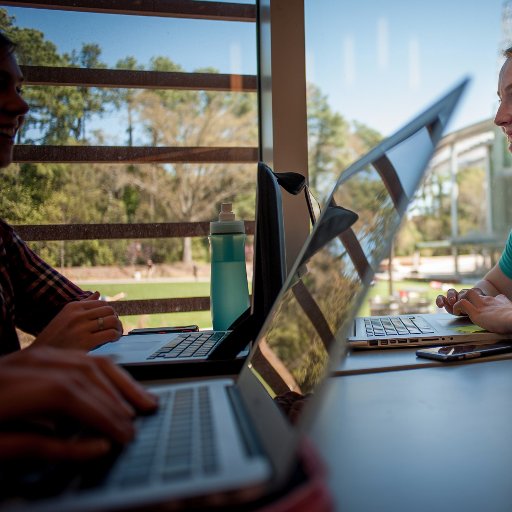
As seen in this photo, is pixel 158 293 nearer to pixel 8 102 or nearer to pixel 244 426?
pixel 8 102

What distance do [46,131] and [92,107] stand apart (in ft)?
0.47

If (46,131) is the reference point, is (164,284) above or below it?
below

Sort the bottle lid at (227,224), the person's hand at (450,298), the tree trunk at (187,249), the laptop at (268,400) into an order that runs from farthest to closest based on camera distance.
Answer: the tree trunk at (187,249) → the person's hand at (450,298) → the bottle lid at (227,224) → the laptop at (268,400)

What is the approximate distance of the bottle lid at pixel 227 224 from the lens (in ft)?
3.42

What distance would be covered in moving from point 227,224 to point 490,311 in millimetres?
532

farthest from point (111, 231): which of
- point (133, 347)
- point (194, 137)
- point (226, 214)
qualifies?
point (133, 347)

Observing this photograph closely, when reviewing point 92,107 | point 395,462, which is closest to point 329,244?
point 395,462

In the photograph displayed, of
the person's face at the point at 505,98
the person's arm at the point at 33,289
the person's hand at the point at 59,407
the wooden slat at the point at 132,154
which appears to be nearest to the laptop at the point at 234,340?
the person's arm at the point at 33,289

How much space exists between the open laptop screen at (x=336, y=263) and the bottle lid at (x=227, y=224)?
1.16ft

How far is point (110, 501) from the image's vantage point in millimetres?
224

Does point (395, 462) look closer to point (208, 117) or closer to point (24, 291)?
point (24, 291)

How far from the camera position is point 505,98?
1.35 metres

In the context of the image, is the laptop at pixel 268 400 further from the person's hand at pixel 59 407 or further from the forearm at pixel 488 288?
the forearm at pixel 488 288

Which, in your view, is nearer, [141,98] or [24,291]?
[24,291]
